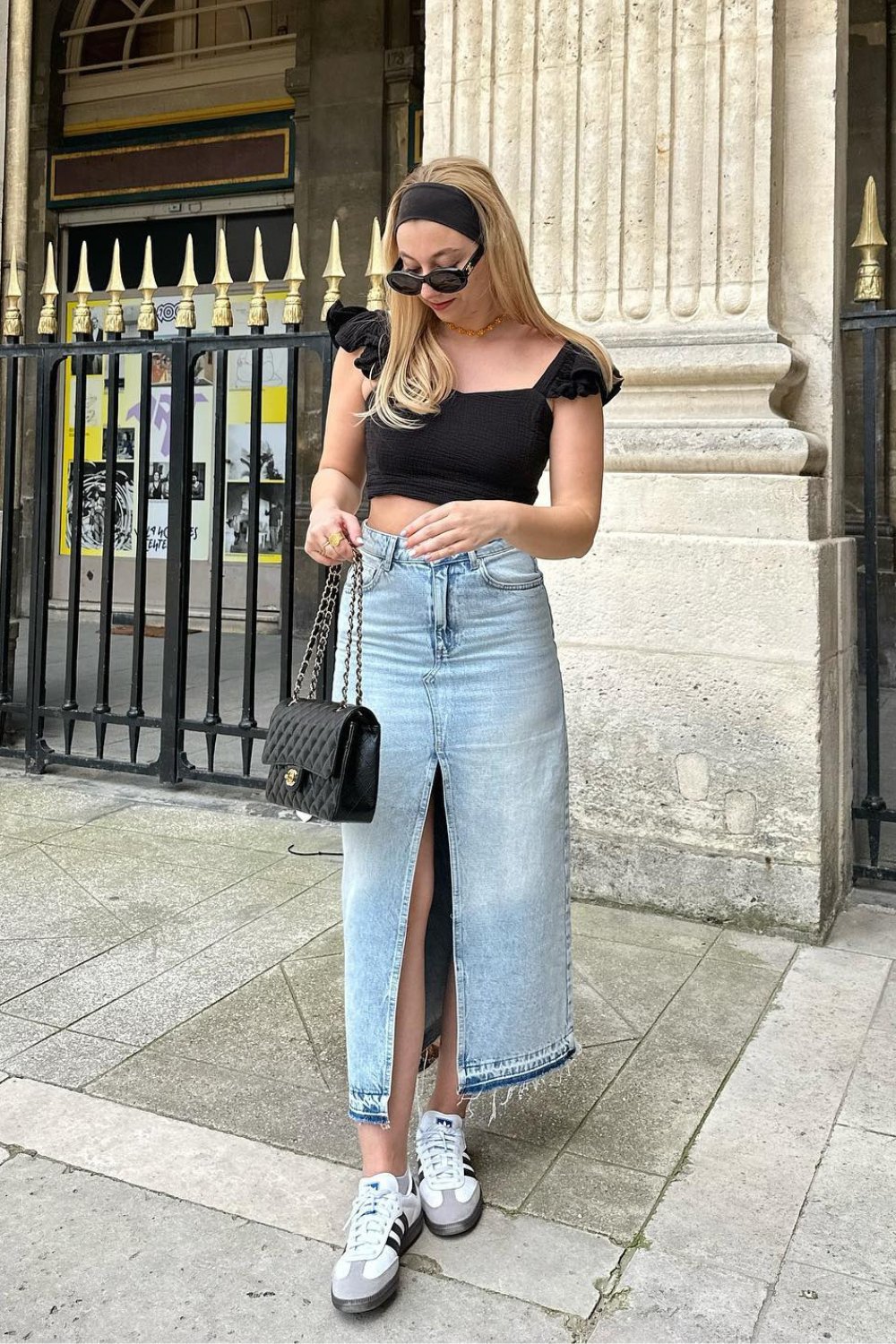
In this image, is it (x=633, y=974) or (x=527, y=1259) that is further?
(x=633, y=974)

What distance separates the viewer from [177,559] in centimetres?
570

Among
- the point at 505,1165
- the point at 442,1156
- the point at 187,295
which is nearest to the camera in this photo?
the point at 442,1156

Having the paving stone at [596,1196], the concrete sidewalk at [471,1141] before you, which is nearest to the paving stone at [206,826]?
the concrete sidewalk at [471,1141]

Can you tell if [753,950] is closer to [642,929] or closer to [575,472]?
[642,929]

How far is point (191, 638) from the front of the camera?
37.3 ft

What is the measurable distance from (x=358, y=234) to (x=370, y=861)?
33.6 feet

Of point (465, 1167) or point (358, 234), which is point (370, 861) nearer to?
point (465, 1167)

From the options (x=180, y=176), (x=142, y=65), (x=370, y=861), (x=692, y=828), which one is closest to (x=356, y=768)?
(x=370, y=861)

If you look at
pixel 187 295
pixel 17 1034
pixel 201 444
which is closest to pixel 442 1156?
pixel 17 1034

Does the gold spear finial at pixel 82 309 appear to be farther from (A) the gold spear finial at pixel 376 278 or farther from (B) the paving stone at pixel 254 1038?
(B) the paving stone at pixel 254 1038

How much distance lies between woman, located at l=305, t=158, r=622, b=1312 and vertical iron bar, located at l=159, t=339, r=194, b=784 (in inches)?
134

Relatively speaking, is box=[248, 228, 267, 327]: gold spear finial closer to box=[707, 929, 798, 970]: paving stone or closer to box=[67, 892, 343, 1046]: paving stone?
box=[67, 892, 343, 1046]: paving stone

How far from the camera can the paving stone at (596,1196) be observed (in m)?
2.38

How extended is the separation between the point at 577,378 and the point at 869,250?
237cm
